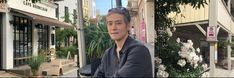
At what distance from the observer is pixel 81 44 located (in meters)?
6.78

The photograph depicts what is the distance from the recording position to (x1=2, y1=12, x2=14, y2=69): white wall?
18047 mm

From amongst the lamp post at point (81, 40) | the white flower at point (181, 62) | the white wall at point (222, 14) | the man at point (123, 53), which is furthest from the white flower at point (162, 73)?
the white wall at point (222, 14)

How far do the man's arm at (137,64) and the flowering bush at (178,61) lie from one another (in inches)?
210

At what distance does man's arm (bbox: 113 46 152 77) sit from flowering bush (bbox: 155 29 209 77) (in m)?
5.34

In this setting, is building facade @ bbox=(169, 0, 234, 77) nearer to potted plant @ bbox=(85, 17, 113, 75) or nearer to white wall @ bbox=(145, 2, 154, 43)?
white wall @ bbox=(145, 2, 154, 43)

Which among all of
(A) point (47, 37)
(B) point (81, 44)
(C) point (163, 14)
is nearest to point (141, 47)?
(B) point (81, 44)

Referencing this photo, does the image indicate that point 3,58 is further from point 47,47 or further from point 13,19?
point 47,47

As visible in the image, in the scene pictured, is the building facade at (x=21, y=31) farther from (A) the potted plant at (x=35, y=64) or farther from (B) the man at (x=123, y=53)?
(B) the man at (x=123, y=53)

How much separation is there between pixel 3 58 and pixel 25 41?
3.53 meters

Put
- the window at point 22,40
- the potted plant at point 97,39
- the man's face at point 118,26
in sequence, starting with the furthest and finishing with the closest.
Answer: the window at point 22,40
the potted plant at point 97,39
the man's face at point 118,26

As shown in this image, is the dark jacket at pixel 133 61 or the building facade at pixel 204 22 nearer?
the dark jacket at pixel 133 61

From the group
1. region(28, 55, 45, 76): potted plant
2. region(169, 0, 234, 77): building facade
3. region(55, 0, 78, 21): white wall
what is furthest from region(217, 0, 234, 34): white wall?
region(55, 0, 78, 21): white wall

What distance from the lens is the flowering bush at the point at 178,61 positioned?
834 cm

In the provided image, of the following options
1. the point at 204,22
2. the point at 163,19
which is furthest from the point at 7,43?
the point at 163,19
